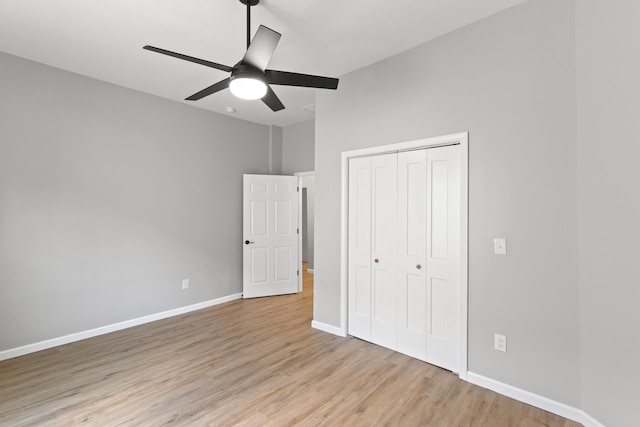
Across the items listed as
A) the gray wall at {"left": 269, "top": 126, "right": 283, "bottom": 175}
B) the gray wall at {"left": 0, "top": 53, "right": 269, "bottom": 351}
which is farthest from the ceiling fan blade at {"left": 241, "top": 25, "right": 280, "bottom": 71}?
the gray wall at {"left": 269, "top": 126, "right": 283, "bottom": 175}

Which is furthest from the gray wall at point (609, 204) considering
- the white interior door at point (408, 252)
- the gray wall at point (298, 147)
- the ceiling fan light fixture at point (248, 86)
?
the gray wall at point (298, 147)

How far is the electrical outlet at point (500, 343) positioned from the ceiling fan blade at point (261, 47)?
261 centimetres

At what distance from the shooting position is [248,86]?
1925mm

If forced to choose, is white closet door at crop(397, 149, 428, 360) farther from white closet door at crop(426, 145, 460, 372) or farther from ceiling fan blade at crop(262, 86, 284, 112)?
ceiling fan blade at crop(262, 86, 284, 112)

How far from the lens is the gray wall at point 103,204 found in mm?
2844

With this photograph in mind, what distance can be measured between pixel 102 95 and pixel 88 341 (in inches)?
109

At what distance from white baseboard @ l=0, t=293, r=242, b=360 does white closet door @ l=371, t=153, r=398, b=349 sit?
2.61 meters

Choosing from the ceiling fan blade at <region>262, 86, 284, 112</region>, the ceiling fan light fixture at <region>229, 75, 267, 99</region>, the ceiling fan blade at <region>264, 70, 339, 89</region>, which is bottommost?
the ceiling fan light fixture at <region>229, 75, 267, 99</region>

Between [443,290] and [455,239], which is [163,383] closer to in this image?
[443,290]

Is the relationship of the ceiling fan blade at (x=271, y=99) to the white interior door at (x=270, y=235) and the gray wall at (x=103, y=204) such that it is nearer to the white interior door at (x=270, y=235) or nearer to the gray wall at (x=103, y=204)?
the gray wall at (x=103, y=204)

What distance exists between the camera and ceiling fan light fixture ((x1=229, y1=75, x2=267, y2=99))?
73.9 inches

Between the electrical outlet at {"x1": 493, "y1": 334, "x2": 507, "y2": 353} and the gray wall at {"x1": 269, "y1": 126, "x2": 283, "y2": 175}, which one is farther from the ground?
the gray wall at {"x1": 269, "y1": 126, "x2": 283, "y2": 175}

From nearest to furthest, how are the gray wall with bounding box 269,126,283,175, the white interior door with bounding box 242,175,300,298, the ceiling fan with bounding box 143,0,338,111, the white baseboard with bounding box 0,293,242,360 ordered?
1. the ceiling fan with bounding box 143,0,338,111
2. the white baseboard with bounding box 0,293,242,360
3. the white interior door with bounding box 242,175,300,298
4. the gray wall with bounding box 269,126,283,175

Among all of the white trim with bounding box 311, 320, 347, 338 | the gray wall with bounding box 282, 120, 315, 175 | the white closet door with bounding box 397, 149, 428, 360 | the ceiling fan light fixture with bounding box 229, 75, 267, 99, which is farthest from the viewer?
the gray wall with bounding box 282, 120, 315, 175
